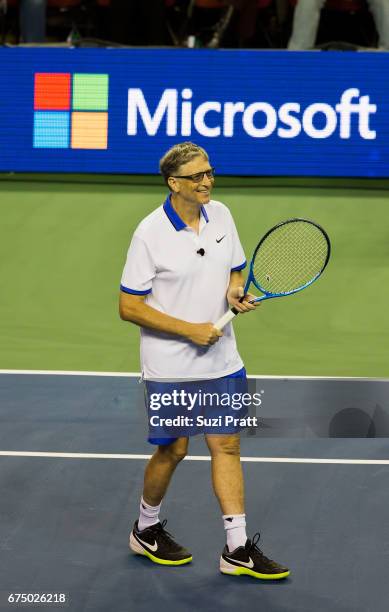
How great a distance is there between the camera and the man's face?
5418 mm

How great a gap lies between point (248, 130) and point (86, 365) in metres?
4.22

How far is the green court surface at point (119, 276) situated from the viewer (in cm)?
927

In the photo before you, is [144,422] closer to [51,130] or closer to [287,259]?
[287,259]

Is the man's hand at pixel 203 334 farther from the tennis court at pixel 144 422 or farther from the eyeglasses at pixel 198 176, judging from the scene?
the tennis court at pixel 144 422

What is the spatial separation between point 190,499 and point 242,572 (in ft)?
3.19

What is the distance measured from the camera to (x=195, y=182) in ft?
17.8

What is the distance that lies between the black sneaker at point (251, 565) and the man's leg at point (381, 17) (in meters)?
8.54

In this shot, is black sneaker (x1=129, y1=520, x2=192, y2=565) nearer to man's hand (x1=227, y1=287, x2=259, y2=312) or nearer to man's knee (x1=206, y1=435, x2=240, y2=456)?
man's knee (x1=206, y1=435, x2=240, y2=456)

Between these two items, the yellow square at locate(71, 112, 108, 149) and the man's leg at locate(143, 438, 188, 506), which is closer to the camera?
the man's leg at locate(143, 438, 188, 506)

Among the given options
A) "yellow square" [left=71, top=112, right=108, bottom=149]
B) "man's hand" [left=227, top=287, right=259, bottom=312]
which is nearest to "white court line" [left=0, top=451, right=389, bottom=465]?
"man's hand" [left=227, top=287, right=259, bottom=312]

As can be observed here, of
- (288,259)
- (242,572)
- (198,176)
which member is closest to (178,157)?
(198,176)

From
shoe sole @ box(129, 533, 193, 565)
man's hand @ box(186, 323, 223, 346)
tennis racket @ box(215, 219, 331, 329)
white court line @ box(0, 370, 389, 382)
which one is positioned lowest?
shoe sole @ box(129, 533, 193, 565)

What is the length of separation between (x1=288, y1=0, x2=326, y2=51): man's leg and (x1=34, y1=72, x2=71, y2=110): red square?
2405mm

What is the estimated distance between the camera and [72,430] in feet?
24.6
